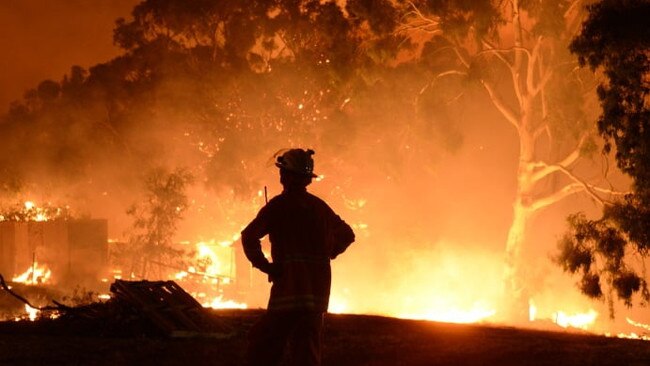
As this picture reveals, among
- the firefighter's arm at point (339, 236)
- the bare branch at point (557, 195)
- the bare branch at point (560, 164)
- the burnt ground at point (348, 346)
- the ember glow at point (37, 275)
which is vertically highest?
the bare branch at point (560, 164)

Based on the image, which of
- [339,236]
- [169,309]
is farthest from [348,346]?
[339,236]

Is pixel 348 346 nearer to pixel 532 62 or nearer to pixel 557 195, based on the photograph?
pixel 557 195

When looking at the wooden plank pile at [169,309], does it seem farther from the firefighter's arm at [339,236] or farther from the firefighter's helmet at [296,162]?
the firefighter's helmet at [296,162]

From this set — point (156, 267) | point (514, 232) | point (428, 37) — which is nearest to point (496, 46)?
point (428, 37)

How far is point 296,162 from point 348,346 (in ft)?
10.3

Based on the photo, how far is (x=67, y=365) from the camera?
6.54m

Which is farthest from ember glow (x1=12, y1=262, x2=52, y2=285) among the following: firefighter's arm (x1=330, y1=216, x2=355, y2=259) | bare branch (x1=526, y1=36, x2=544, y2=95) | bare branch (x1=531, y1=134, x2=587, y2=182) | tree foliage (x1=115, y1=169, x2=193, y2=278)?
firefighter's arm (x1=330, y1=216, x2=355, y2=259)

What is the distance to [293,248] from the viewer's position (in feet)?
16.1

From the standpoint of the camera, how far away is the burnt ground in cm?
687

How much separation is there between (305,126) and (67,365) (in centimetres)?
2272

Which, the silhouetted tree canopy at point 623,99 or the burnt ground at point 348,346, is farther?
the silhouetted tree canopy at point 623,99

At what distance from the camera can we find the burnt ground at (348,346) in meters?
6.87

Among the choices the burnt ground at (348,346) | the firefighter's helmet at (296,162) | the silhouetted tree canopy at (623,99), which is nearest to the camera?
the firefighter's helmet at (296,162)

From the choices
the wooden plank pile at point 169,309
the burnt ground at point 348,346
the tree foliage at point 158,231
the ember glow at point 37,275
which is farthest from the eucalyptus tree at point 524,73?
the wooden plank pile at point 169,309
